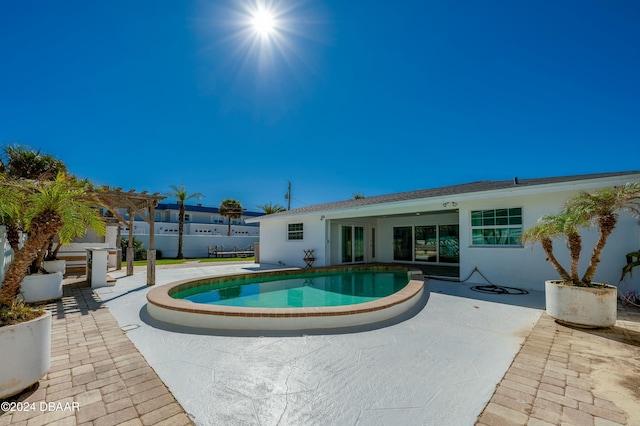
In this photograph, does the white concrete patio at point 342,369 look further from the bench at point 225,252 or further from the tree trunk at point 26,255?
the bench at point 225,252

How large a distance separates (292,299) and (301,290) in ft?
4.25

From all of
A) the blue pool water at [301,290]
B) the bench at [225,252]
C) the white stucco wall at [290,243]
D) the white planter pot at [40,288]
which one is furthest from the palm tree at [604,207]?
the bench at [225,252]

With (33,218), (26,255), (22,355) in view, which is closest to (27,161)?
(33,218)

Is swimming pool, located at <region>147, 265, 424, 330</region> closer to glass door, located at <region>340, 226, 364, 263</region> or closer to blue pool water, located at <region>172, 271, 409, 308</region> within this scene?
blue pool water, located at <region>172, 271, 409, 308</region>

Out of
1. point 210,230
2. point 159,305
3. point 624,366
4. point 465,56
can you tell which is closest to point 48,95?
point 159,305

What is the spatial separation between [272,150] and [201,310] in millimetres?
16402

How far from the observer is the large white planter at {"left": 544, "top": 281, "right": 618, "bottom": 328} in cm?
467

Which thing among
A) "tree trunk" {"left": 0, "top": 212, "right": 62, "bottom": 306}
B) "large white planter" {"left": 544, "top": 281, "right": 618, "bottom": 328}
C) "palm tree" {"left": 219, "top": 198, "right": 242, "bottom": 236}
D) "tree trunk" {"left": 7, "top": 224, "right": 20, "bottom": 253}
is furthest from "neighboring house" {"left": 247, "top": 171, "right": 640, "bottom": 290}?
"palm tree" {"left": 219, "top": 198, "right": 242, "bottom": 236}

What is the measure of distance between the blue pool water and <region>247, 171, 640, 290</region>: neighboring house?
2673 mm

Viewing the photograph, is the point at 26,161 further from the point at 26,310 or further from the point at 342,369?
the point at 342,369

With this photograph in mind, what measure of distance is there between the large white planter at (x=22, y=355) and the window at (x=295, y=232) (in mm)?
13140

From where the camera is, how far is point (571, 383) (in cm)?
297

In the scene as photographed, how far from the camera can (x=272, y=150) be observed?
20.2 meters

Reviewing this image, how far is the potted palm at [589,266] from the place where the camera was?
470 cm
